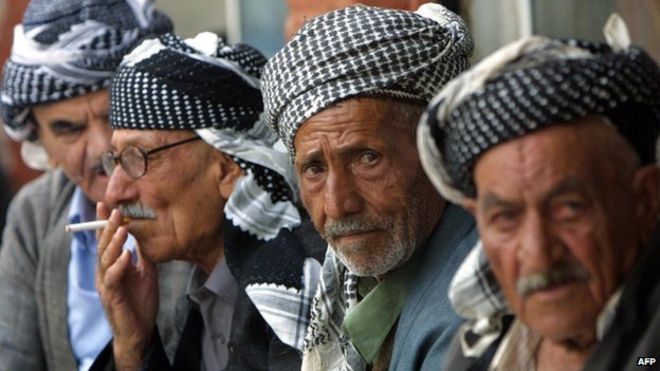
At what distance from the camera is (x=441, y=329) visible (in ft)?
13.2

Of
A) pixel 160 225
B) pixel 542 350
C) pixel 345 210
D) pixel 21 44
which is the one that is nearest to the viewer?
pixel 542 350

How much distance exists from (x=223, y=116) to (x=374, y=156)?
4.03ft

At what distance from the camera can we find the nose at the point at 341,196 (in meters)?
4.30

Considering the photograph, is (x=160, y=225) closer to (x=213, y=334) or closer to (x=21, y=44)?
(x=213, y=334)

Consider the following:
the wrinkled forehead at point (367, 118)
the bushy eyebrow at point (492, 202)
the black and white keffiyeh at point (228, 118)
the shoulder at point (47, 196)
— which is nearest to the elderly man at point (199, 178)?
the black and white keffiyeh at point (228, 118)

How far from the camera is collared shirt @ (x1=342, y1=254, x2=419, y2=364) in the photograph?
4.37 meters

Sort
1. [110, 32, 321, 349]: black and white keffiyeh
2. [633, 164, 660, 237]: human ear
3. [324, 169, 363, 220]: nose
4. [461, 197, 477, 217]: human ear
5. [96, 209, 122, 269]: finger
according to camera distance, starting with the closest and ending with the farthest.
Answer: [633, 164, 660, 237]: human ear, [461, 197, 477, 217]: human ear, [324, 169, 363, 220]: nose, [110, 32, 321, 349]: black and white keffiyeh, [96, 209, 122, 269]: finger

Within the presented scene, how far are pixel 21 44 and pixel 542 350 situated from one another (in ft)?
12.3

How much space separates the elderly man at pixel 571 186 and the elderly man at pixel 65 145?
3322 millimetres

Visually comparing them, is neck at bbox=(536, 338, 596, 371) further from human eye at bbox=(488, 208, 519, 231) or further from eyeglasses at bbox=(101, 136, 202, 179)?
eyeglasses at bbox=(101, 136, 202, 179)

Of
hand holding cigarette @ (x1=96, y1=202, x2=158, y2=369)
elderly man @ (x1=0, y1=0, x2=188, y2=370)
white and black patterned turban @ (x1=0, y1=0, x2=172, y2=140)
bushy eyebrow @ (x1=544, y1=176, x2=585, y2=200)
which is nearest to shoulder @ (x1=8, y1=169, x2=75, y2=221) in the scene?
elderly man @ (x1=0, y1=0, x2=188, y2=370)

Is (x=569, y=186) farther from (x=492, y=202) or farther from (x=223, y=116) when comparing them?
(x=223, y=116)

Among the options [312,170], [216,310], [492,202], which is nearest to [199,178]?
[216,310]

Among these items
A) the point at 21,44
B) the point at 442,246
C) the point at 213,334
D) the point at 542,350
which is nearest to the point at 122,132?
the point at 213,334
